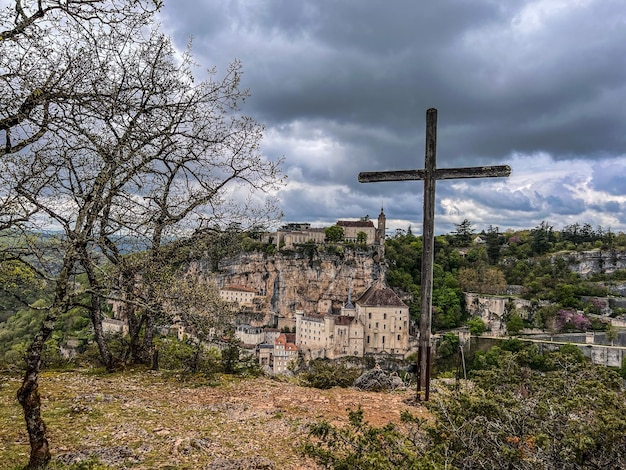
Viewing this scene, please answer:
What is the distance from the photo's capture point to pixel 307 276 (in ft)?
164

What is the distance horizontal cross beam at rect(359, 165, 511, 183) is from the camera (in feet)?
15.2

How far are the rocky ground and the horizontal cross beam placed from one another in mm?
2862

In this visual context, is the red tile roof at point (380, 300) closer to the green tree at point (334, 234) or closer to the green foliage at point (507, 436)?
the green tree at point (334, 234)

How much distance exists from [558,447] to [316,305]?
48.4 meters

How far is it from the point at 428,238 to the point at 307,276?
4538 cm

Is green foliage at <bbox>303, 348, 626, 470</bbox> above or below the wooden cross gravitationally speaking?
below

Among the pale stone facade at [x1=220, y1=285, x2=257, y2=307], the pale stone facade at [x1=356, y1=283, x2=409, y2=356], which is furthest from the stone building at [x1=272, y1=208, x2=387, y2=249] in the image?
the pale stone facade at [x1=356, y1=283, x2=409, y2=356]

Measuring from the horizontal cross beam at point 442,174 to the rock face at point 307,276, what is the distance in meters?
43.7

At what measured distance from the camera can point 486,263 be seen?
195ft

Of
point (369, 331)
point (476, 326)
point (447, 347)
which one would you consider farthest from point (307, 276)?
point (476, 326)

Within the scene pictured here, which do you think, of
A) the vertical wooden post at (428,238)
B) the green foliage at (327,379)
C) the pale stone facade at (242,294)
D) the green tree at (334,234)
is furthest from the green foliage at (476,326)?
the vertical wooden post at (428,238)

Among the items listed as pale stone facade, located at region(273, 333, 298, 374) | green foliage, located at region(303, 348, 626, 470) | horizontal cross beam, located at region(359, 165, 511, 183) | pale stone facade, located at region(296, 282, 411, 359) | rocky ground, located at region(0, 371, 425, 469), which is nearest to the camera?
green foliage, located at region(303, 348, 626, 470)

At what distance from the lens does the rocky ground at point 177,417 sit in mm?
3369

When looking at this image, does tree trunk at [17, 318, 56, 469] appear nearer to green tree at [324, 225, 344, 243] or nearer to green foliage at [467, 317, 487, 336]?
green foliage at [467, 317, 487, 336]
